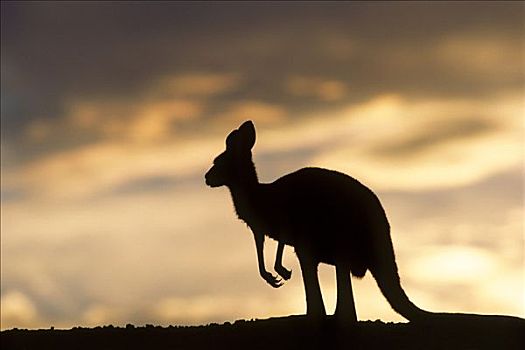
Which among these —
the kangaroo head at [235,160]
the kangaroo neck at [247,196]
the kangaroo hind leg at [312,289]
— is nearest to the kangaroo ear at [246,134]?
the kangaroo head at [235,160]

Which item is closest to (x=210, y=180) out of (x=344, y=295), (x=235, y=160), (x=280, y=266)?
(x=235, y=160)

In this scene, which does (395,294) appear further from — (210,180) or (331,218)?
(210,180)

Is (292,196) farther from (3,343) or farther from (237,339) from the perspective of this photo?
(3,343)

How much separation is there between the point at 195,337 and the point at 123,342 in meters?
1.43

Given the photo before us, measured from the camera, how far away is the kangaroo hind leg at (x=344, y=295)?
22.3 metres

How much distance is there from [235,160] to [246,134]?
0.63m

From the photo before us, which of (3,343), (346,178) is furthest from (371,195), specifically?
(3,343)

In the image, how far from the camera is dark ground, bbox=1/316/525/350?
2181cm

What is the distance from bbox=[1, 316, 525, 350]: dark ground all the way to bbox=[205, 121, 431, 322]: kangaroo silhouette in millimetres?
485

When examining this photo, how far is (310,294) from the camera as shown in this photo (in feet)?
72.6

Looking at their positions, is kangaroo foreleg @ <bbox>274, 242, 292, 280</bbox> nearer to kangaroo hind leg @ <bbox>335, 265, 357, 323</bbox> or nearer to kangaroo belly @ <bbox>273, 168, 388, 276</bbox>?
kangaroo belly @ <bbox>273, 168, 388, 276</bbox>

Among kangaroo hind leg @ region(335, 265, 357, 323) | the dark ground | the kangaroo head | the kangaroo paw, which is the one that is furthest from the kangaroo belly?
the dark ground

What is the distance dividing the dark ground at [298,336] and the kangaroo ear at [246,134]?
12.2 feet

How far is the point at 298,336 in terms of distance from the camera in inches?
872
